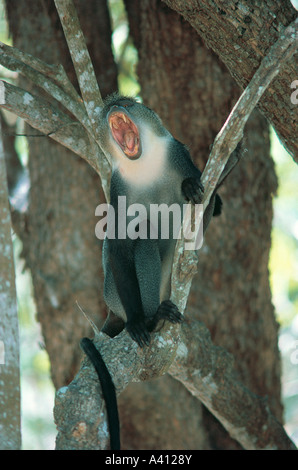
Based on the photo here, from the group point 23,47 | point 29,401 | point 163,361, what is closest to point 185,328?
point 163,361

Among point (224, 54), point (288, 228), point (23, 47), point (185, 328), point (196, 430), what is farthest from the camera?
point (288, 228)

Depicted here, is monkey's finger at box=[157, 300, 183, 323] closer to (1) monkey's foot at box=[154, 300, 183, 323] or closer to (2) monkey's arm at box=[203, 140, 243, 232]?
(1) monkey's foot at box=[154, 300, 183, 323]

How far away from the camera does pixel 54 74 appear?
4.09m

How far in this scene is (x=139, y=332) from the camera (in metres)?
3.37

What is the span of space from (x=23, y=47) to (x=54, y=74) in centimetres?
176

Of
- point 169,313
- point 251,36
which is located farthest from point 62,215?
point 251,36

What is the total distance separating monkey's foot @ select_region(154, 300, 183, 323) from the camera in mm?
3311

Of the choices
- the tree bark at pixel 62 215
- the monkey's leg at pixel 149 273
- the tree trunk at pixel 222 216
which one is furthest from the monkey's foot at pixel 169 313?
the tree bark at pixel 62 215

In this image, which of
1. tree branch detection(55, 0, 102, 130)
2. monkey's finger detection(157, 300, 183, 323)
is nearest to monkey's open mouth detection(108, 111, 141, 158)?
tree branch detection(55, 0, 102, 130)

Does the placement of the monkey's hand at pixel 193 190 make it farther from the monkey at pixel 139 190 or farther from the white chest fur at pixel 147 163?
the white chest fur at pixel 147 163

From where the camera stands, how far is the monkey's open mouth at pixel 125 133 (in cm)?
389

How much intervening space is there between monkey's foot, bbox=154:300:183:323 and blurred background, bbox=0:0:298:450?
2.97 metres

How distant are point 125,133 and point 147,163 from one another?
0.77 feet
